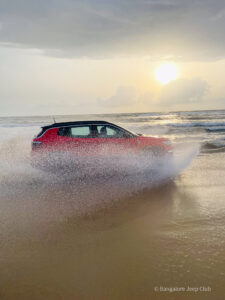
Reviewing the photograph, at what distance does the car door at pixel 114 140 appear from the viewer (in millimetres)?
9266

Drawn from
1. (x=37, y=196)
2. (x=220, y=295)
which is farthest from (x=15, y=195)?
(x=220, y=295)

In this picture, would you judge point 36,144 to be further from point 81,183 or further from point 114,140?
point 114,140

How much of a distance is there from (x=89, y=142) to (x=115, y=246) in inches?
213

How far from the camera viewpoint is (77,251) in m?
3.98

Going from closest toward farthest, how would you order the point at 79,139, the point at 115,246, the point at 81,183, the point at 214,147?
the point at 115,246 < the point at 81,183 < the point at 79,139 < the point at 214,147

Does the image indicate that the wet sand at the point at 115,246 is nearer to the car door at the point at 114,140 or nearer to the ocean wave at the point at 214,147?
the car door at the point at 114,140

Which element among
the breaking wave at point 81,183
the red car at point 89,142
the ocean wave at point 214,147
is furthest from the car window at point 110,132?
the ocean wave at point 214,147

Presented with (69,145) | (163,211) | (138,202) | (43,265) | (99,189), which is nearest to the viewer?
(43,265)

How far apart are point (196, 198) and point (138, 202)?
1.32m

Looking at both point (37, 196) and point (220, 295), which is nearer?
point (220, 295)

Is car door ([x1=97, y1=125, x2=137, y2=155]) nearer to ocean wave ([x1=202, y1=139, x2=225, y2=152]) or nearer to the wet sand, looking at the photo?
the wet sand

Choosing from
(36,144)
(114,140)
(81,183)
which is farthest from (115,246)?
(36,144)

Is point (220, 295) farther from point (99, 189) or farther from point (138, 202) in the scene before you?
point (99, 189)

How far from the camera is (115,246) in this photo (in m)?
4.10
